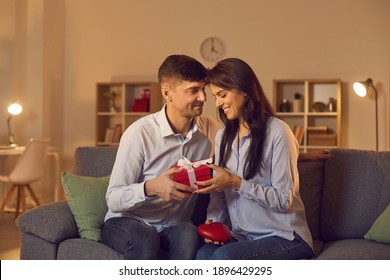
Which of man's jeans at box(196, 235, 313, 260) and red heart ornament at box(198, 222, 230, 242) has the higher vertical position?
red heart ornament at box(198, 222, 230, 242)

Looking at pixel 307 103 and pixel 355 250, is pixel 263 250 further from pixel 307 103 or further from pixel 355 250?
pixel 307 103

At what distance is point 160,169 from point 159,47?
3539 mm

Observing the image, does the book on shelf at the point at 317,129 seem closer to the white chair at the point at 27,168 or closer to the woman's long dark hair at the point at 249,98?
the white chair at the point at 27,168

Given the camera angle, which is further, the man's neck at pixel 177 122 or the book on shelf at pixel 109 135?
the book on shelf at pixel 109 135

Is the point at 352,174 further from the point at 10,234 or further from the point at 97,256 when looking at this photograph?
the point at 10,234

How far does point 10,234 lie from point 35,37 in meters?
2.39

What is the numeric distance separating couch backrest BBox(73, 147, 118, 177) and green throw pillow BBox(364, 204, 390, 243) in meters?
0.97

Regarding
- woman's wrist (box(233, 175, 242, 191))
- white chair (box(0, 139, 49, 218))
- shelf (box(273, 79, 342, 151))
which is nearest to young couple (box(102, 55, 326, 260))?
woman's wrist (box(233, 175, 242, 191))

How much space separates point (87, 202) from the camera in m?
1.90

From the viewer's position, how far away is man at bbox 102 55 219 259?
1629 mm

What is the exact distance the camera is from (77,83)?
5477 millimetres

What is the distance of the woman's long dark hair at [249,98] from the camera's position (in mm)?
1540

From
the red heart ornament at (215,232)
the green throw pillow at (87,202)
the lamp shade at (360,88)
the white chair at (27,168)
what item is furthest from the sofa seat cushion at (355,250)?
the white chair at (27,168)

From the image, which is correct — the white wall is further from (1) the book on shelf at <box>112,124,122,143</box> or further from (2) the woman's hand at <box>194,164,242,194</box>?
(2) the woman's hand at <box>194,164,242,194</box>
